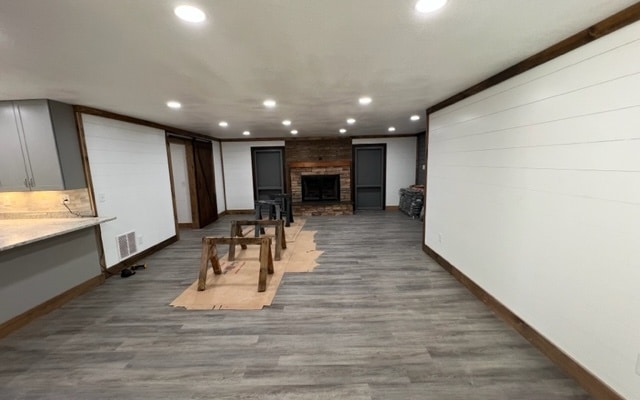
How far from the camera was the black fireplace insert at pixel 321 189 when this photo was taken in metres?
7.71

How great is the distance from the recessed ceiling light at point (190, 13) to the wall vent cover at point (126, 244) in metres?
3.55

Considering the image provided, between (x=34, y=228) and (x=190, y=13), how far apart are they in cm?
308

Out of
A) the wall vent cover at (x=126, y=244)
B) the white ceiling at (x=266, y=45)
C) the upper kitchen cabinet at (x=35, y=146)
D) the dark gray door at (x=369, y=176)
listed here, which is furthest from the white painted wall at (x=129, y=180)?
the dark gray door at (x=369, y=176)

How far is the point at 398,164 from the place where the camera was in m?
7.51

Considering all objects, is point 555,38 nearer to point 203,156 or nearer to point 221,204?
point 203,156

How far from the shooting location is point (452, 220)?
333cm

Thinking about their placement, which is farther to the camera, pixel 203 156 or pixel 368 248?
pixel 203 156

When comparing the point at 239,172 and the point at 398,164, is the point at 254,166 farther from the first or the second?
the point at 398,164

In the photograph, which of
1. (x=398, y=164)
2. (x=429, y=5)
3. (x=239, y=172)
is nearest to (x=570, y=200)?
(x=429, y=5)

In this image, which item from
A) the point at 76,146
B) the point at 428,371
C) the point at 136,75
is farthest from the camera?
the point at 76,146

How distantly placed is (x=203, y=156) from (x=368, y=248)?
466cm

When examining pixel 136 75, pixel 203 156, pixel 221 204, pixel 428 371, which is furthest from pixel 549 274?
pixel 221 204

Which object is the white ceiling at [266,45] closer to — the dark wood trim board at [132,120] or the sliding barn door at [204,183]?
the dark wood trim board at [132,120]

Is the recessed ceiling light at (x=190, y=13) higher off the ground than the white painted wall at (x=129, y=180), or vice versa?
the recessed ceiling light at (x=190, y=13)
